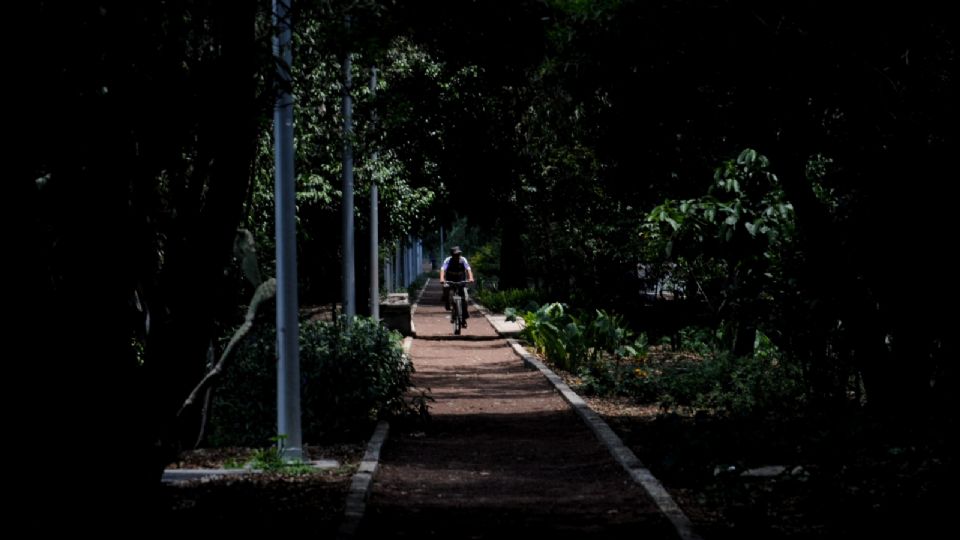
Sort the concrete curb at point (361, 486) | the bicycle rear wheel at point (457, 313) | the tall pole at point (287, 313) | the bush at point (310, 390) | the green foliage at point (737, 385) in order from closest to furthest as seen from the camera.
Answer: the concrete curb at point (361, 486) < the tall pole at point (287, 313) < the bush at point (310, 390) < the green foliage at point (737, 385) < the bicycle rear wheel at point (457, 313)

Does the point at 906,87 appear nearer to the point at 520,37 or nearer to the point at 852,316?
the point at 852,316

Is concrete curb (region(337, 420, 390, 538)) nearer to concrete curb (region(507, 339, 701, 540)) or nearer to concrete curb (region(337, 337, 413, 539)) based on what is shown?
concrete curb (region(337, 337, 413, 539))

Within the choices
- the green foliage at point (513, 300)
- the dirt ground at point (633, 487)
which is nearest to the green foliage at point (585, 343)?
the dirt ground at point (633, 487)

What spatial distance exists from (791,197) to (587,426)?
3320mm

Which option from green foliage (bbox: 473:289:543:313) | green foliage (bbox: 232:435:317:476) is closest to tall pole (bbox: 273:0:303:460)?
green foliage (bbox: 232:435:317:476)

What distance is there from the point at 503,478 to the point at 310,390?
2.34 meters

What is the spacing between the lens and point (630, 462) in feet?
34.8

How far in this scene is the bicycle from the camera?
1148 inches

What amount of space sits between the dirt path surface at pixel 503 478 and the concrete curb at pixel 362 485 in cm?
9

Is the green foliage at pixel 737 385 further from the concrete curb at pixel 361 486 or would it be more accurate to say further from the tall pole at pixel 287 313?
A: the tall pole at pixel 287 313

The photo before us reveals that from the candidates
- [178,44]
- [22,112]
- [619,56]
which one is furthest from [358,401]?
[22,112]

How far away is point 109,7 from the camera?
670cm

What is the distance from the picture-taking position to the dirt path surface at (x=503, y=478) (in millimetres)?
8203

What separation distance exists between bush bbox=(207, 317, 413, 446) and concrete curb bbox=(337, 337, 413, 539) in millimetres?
270
